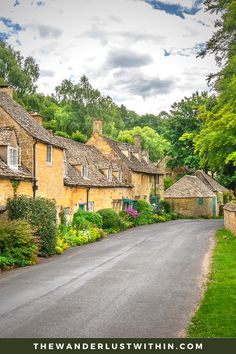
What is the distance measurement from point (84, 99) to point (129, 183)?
29.3 meters

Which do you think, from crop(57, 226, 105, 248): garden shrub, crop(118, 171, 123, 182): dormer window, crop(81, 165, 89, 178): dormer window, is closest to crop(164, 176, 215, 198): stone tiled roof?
crop(118, 171, 123, 182): dormer window

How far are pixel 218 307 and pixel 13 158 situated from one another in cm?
1606

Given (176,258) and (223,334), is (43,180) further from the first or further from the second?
(223,334)

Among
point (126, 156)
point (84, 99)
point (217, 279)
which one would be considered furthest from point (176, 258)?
point (84, 99)

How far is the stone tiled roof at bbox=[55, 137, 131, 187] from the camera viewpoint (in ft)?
111

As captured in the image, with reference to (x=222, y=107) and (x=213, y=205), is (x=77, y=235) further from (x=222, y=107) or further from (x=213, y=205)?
(x=213, y=205)

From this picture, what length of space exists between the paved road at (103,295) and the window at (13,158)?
595 centimetres

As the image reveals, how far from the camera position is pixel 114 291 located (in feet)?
41.9

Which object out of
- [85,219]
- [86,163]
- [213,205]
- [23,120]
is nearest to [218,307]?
[23,120]

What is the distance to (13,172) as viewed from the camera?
2191 cm

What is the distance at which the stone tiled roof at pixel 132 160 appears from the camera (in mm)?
48263

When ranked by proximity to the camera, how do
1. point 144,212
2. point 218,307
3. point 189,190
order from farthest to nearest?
point 189,190
point 144,212
point 218,307

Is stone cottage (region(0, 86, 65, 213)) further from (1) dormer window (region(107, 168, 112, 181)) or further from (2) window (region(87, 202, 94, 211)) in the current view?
(1) dormer window (region(107, 168, 112, 181))
